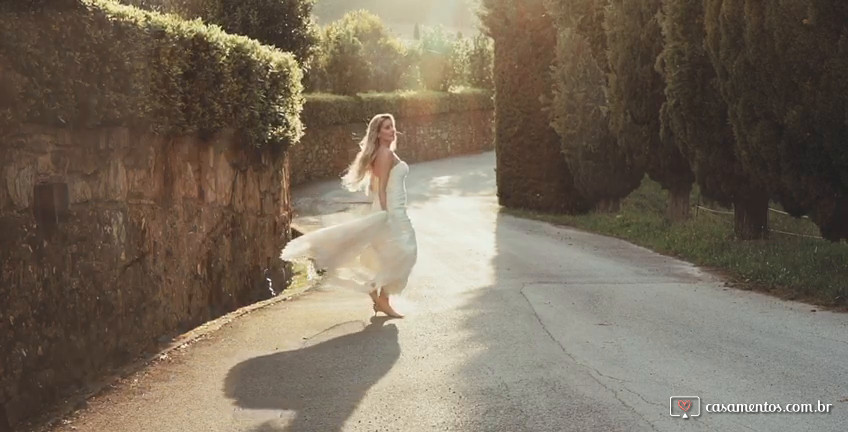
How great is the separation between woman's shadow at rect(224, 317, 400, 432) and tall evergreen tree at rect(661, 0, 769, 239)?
7580 millimetres

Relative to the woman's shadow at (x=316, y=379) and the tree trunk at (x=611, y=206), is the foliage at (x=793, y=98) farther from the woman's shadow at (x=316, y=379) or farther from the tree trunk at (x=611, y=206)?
the tree trunk at (x=611, y=206)

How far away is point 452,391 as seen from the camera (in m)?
6.49

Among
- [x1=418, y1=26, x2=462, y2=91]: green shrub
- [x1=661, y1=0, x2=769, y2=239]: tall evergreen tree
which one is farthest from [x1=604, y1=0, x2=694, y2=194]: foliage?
[x1=418, y1=26, x2=462, y2=91]: green shrub

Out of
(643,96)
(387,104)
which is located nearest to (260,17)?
(643,96)

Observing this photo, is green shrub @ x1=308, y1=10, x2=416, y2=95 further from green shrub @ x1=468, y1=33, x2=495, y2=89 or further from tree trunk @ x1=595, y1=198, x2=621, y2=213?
tree trunk @ x1=595, y1=198, x2=621, y2=213

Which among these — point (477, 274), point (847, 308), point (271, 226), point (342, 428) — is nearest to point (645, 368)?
point (342, 428)

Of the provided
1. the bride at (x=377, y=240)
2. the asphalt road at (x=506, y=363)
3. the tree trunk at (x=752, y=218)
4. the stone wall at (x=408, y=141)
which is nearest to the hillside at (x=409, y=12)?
the stone wall at (x=408, y=141)

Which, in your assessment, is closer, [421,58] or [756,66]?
[756,66]

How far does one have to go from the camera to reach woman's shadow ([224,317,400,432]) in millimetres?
6129

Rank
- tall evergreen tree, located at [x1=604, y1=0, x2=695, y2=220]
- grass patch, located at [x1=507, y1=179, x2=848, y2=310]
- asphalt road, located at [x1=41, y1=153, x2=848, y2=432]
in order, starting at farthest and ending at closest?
1. tall evergreen tree, located at [x1=604, y1=0, x2=695, y2=220]
2. grass patch, located at [x1=507, y1=179, x2=848, y2=310]
3. asphalt road, located at [x1=41, y1=153, x2=848, y2=432]

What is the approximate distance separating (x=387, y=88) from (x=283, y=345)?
3513 centimetres

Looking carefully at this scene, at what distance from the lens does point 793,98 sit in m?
11.4

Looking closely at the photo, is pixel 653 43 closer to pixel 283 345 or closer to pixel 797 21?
pixel 797 21

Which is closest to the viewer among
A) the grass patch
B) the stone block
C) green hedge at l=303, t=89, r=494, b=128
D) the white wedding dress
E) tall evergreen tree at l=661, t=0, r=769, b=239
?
the stone block
